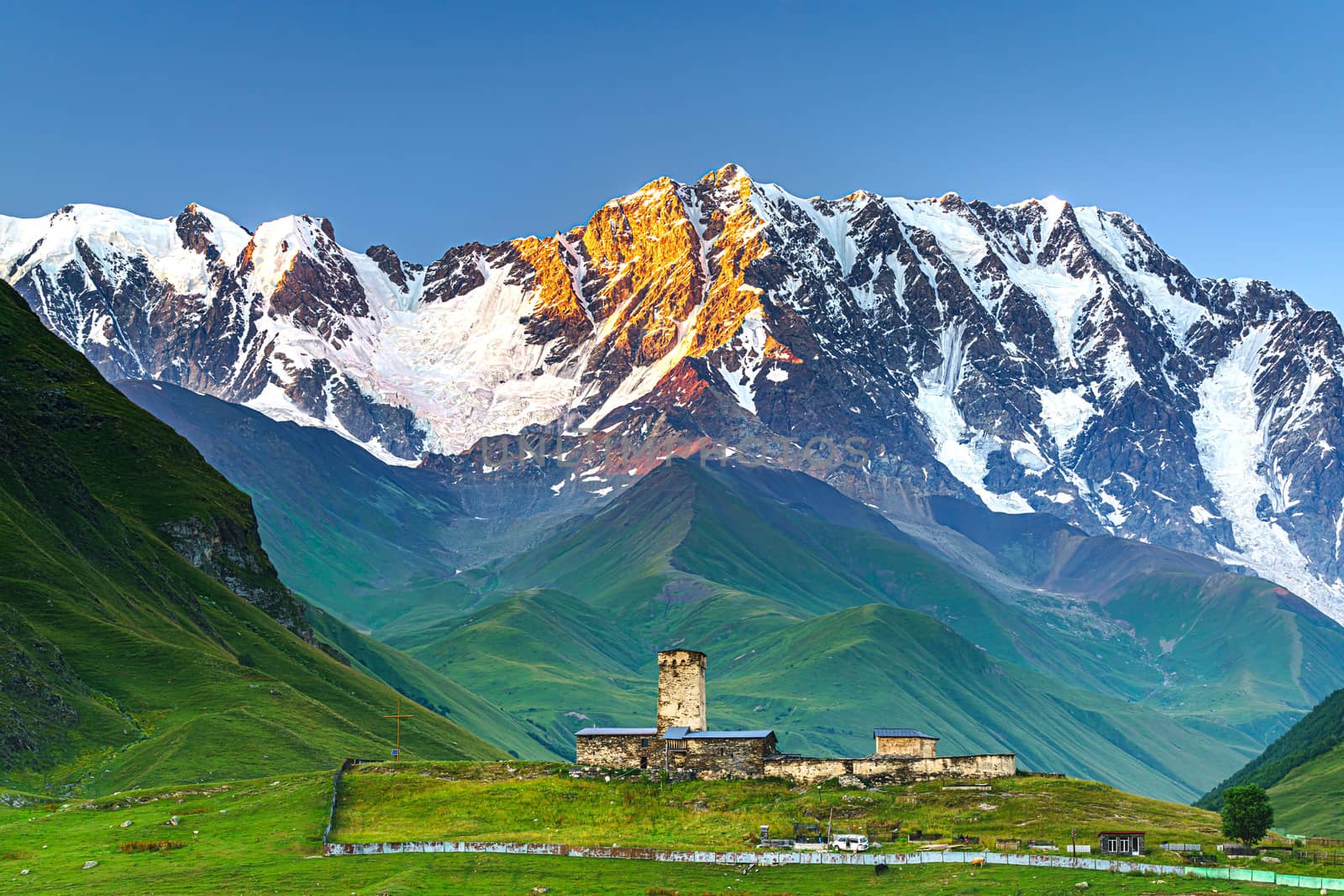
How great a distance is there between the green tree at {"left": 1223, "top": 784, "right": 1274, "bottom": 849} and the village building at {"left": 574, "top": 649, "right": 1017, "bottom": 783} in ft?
44.6

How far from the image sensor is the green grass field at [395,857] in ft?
252

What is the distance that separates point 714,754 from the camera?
101688 millimetres

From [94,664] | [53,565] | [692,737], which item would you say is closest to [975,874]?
[692,737]

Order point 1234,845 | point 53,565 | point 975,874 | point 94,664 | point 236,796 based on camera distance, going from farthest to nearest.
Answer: point 53,565 < point 94,664 < point 236,796 < point 1234,845 < point 975,874

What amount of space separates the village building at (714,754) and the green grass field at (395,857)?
231 cm

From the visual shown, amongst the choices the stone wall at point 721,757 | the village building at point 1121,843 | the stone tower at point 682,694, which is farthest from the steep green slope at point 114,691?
the village building at point 1121,843

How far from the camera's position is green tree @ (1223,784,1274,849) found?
9131 centimetres

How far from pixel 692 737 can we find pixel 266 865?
30.8 metres

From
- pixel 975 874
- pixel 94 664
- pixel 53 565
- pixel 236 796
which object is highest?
pixel 53 565

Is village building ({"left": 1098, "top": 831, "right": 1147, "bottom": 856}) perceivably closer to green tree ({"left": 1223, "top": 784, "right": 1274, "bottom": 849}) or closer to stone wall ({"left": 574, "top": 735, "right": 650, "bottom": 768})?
green tree ({"left": 1223, "top": 784, "right": 1274, "bottom": 849})

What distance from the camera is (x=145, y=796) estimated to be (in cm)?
10431

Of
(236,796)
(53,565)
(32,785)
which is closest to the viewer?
(236,796)

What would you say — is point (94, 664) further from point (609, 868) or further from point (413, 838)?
point (609, 868)

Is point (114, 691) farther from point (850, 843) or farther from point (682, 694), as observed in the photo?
point (850, 843)
